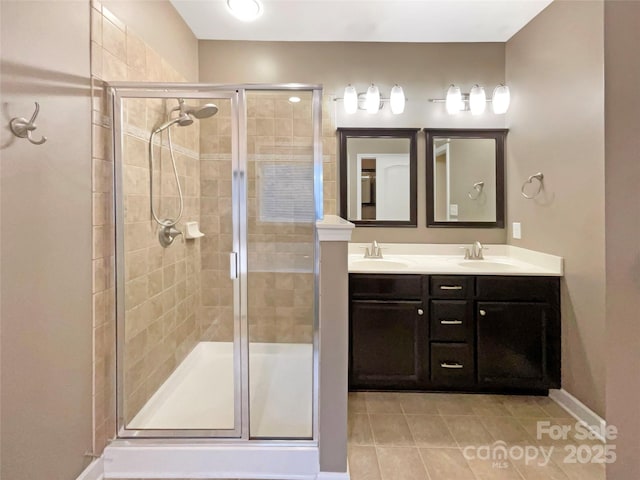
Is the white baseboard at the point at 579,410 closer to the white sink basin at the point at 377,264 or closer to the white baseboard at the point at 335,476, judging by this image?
the white sink basin at the point at 377,264

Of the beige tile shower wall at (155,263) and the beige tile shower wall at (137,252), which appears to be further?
the beige tile shower wall at (155,263)

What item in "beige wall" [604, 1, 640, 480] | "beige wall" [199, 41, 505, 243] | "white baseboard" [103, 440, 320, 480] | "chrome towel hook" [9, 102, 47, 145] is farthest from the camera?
"beige wall" [199, 41, 505, 243]

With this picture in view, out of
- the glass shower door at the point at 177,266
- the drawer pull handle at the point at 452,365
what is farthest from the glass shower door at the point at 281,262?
the drawer pull handle at the point at 452,365

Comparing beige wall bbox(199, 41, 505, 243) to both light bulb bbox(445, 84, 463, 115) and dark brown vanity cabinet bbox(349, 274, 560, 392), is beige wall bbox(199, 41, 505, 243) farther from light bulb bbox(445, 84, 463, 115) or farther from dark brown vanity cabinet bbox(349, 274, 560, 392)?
dark brown vanity cabinet bbox(349, 274, 560, 392)

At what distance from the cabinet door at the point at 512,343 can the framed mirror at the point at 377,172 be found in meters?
0.98

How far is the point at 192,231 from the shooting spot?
242 cm

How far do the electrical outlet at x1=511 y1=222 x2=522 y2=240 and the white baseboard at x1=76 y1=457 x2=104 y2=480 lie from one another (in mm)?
2941

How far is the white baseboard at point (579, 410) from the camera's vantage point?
6.51ft

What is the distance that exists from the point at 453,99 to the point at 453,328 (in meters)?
1.72

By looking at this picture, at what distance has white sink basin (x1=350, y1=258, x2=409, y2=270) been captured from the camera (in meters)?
2.54

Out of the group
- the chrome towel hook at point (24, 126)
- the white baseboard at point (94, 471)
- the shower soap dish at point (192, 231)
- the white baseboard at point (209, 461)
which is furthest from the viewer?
the shower soap dish at point (192, 231)

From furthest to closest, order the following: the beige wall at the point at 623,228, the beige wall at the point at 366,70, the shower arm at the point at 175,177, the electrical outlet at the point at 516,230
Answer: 1. the beige wall at the point at 366,70
2. the electrical outlet at the point at 516,230
3. the shower arm at the point at 175,177
4. the beige wall at the point at 623,228

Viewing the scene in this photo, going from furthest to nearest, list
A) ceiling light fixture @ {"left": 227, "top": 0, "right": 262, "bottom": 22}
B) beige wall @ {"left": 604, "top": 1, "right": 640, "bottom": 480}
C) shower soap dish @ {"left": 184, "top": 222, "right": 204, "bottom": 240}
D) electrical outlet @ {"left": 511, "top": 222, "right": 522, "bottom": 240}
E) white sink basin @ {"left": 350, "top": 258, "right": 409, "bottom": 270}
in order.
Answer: electrical outlet @ {"left": 511, "top": 222, "right": 522, "bottom": 240} → white sink basin @ {"left": 350, "top": 258, "right": 409, "bottom": 270} → shower soap dish @ {"left": 184, "top": 222, "right": 204, "bottom": 240} → ceiling light fixture @ {"left": 227, "top": 0, "right": 262, "bottom": 22} → beige wall @ {"left": 604, "top": 1, "right": 640, "bottom": 480}

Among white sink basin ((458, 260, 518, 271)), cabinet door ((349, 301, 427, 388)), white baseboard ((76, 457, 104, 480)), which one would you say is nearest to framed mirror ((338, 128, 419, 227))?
white sink basin ((458, 260, 518, 271))
